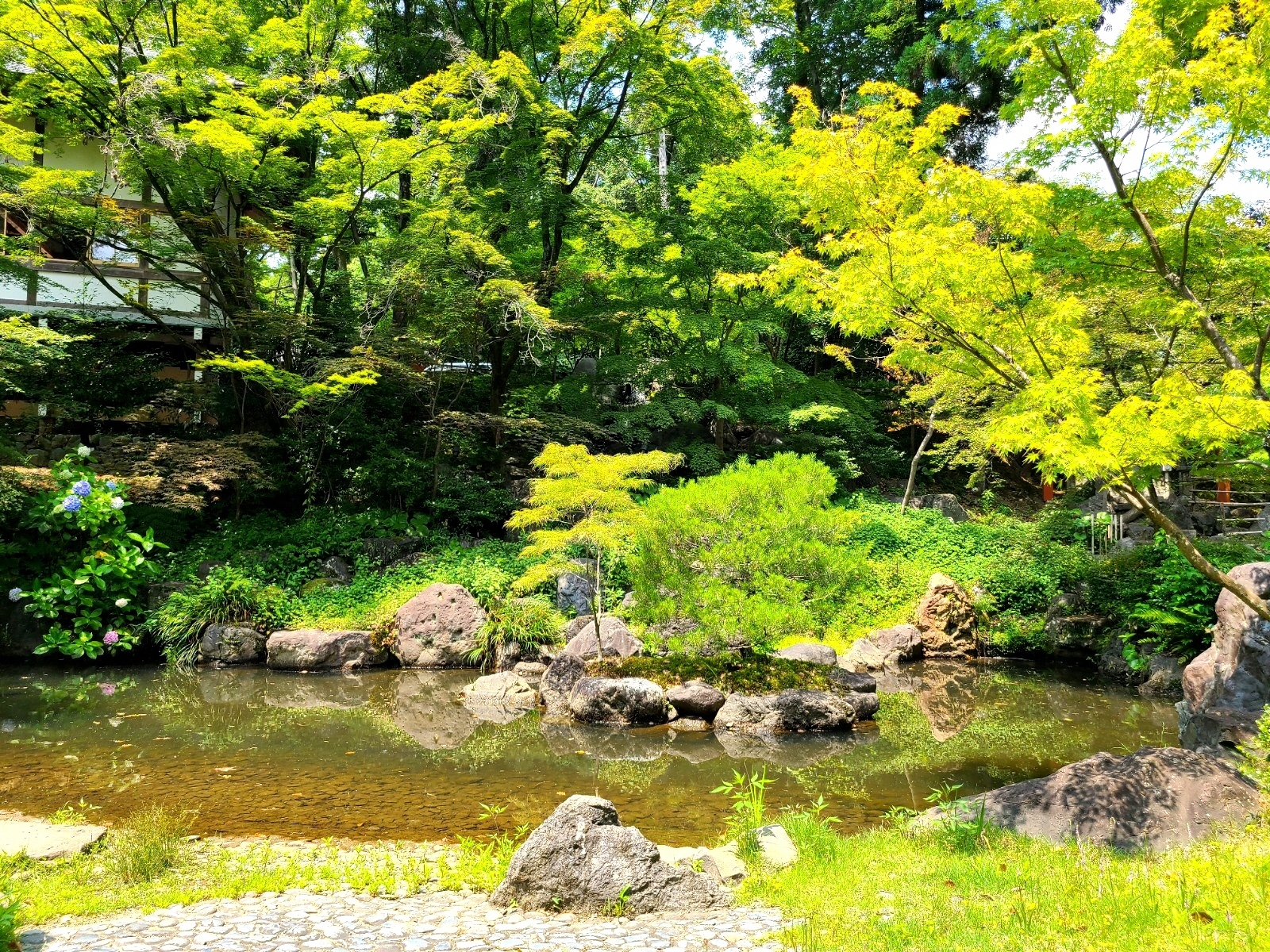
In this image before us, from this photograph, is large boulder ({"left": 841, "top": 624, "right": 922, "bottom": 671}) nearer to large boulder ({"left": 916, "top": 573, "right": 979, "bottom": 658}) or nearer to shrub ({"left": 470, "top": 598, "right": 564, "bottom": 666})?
large boulder ({"left": 916, "top": 573, "right": 979, "bottom": 658})

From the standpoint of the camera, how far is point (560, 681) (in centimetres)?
1056

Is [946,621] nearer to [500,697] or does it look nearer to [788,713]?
[788,713]

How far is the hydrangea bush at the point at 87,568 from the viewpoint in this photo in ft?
39.0

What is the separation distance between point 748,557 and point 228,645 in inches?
357

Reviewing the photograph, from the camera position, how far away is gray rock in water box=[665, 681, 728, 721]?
32.1 ft

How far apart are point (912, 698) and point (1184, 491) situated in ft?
35.7

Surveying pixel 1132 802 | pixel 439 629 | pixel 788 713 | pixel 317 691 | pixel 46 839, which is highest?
pixel 1132 802

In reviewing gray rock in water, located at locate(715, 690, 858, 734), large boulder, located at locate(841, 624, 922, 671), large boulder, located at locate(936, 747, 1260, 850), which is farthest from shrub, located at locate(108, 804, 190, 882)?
large boulder, located at locate(841, 624, 922, 671)

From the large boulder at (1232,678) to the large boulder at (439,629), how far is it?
32.1 ft

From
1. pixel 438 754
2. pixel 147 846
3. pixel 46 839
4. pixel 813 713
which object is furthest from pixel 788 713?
pixel 46 839

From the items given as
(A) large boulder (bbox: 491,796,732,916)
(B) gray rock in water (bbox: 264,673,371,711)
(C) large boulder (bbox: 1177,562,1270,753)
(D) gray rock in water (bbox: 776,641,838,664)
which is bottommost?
(B) gray rock in water (bbox: 264,673,371,711)

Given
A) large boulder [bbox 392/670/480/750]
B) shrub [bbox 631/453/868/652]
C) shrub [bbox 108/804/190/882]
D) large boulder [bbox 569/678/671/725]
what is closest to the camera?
shrub [bbox 108/804/190/882]

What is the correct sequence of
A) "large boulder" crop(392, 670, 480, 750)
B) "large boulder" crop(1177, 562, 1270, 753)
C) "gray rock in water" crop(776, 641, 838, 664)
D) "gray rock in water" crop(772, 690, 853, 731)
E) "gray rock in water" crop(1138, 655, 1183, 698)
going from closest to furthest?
"large boulder" crop(1177, 562, 1270, 753), "large boulder" crop(392, 670, 480, 750), "gray rock in water" crop(772, 690, 853, 731), "gray rock in water" crop(1138, 655, 1183, 698), "gray rock in water" crop(776, 641, 838, 664)

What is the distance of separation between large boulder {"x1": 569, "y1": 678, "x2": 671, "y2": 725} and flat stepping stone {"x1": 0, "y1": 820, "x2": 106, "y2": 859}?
5.51 metres
